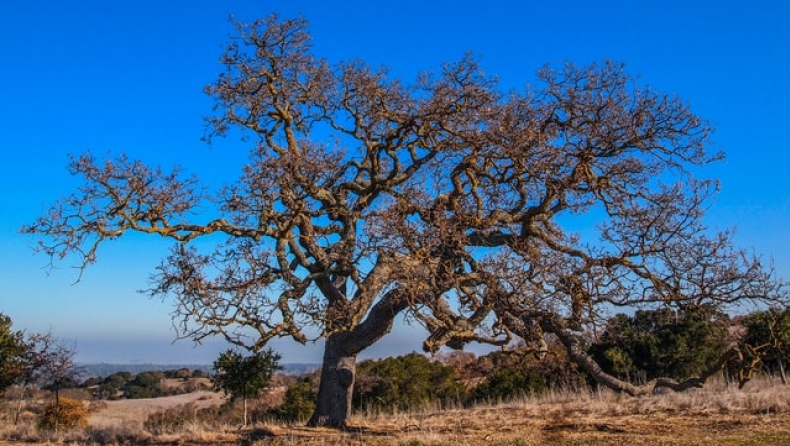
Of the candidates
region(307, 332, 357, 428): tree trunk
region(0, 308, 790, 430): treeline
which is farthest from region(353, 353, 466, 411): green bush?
region(307, 332, 357, 428): tree trunk

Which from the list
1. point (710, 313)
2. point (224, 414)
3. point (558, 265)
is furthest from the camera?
point (224, 414)

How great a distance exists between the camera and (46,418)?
17.4 meters

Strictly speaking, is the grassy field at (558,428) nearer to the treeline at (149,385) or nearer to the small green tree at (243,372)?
the small green tree at (243,372)

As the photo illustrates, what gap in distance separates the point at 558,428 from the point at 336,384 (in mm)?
4571

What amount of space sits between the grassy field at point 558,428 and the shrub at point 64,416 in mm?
1857

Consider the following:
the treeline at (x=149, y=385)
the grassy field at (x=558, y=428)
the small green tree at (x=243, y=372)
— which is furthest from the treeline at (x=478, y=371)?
the treeline at (x=149, y=385)

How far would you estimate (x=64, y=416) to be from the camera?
17.2 m

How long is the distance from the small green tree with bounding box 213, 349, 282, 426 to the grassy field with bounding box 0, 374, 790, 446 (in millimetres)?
2676

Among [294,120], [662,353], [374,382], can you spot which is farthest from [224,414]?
[662,353]

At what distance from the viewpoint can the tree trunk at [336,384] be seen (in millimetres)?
13172

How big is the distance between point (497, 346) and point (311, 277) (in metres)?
3.63

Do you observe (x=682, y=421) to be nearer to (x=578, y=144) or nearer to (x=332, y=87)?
(x=578, y=144)

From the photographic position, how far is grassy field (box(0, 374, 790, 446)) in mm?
10617

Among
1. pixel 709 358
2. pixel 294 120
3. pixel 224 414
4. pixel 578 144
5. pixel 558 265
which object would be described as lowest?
pixel 224 414
